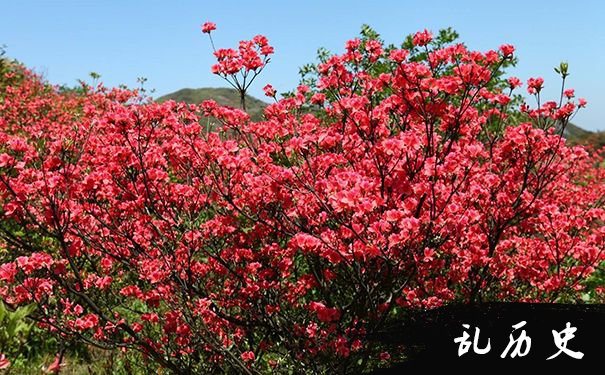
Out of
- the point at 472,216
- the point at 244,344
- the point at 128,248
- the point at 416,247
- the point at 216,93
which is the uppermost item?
the point at 216,93

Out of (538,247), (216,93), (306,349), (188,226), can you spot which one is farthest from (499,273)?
(216,93)

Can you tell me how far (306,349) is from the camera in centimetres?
452

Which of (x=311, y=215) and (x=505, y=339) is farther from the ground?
(x=311, y=215)

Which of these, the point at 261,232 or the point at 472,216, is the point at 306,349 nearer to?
the point at 261,232

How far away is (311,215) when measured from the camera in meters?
4.33

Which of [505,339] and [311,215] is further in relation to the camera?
[311,215]

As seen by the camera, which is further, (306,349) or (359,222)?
(306,349)

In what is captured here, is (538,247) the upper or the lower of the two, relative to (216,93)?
lower

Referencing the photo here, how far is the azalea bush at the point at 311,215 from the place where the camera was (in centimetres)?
386

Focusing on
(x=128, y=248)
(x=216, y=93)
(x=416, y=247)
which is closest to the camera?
(x=416, y=247)

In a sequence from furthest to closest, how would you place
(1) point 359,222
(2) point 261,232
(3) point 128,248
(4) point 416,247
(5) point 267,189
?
(3) point 128,248
(2) point 261,232
(5) point 267,189
(4) point 416,247
(1) point 359,222

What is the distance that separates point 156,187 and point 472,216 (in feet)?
8.89

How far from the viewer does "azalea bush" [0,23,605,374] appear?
3855 millimetres

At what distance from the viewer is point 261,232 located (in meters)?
4.88
